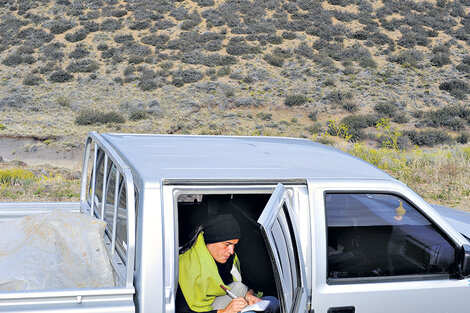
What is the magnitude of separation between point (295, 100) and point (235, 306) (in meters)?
23.2

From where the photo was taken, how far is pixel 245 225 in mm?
3561

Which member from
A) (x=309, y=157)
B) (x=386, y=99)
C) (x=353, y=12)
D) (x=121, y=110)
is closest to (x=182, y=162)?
(x=309, y=157)

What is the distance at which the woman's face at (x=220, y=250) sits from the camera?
3.08 metres

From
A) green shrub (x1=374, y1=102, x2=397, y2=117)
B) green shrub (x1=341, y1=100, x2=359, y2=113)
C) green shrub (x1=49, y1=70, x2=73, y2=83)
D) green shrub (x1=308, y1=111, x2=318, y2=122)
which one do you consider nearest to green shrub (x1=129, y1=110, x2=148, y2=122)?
green shrub (x1=49, y1=70, x2=73, y2=83)

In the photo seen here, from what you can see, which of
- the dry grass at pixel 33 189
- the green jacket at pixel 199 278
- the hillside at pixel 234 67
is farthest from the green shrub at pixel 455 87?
the green jacket at pixel 199 278

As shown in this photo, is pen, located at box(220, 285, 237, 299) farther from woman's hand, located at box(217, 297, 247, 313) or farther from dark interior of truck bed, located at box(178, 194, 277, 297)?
dark interior of truck bed, located at box(178, 194, 277, 297)

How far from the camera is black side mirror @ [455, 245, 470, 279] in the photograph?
111 inches

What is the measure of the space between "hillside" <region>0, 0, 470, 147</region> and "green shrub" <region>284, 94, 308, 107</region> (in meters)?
0.08

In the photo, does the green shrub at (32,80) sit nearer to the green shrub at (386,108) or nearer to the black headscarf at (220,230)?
the green shrub at (386,108)

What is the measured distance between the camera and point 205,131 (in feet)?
71.0

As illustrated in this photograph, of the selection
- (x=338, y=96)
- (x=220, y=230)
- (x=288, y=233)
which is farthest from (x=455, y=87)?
(x=288, y=233)

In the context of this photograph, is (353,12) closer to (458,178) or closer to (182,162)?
(458,178)

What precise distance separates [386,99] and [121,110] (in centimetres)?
1415

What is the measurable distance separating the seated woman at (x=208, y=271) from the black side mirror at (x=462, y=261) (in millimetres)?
1128
